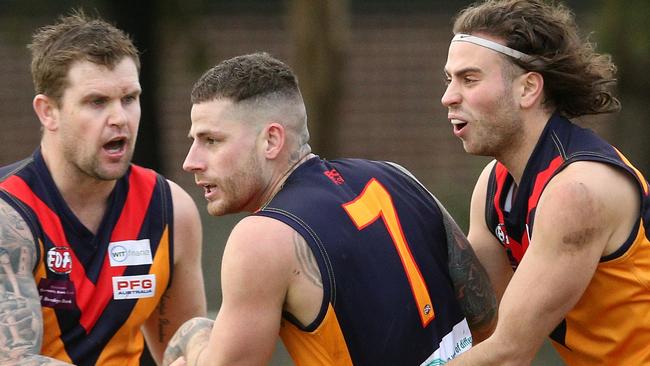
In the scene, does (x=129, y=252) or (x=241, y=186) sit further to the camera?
(x=129, y=252)

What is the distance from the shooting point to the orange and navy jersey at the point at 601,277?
12.9ft

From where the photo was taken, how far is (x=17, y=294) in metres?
4.34

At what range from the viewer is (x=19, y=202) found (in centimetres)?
462

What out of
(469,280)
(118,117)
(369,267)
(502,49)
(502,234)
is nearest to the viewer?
(369,267)

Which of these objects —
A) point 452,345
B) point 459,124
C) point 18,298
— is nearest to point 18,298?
point 18,298

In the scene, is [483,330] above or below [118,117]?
below

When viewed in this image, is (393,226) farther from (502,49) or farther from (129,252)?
(129,252)

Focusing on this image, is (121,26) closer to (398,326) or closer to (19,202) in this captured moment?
(19,202)

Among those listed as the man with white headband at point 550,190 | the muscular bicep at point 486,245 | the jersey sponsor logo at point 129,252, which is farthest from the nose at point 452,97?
the jersey sponsor logo at point 129,252

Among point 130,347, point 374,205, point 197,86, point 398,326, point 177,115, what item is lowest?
point 177,115

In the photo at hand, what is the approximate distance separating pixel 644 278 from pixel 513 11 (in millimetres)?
1082

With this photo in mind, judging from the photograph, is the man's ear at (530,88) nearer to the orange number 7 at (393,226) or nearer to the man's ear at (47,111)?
the orange number 7 at (393,226)

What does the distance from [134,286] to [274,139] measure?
113 centimetres

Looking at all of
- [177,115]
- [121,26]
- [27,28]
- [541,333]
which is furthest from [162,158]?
[541,333]
